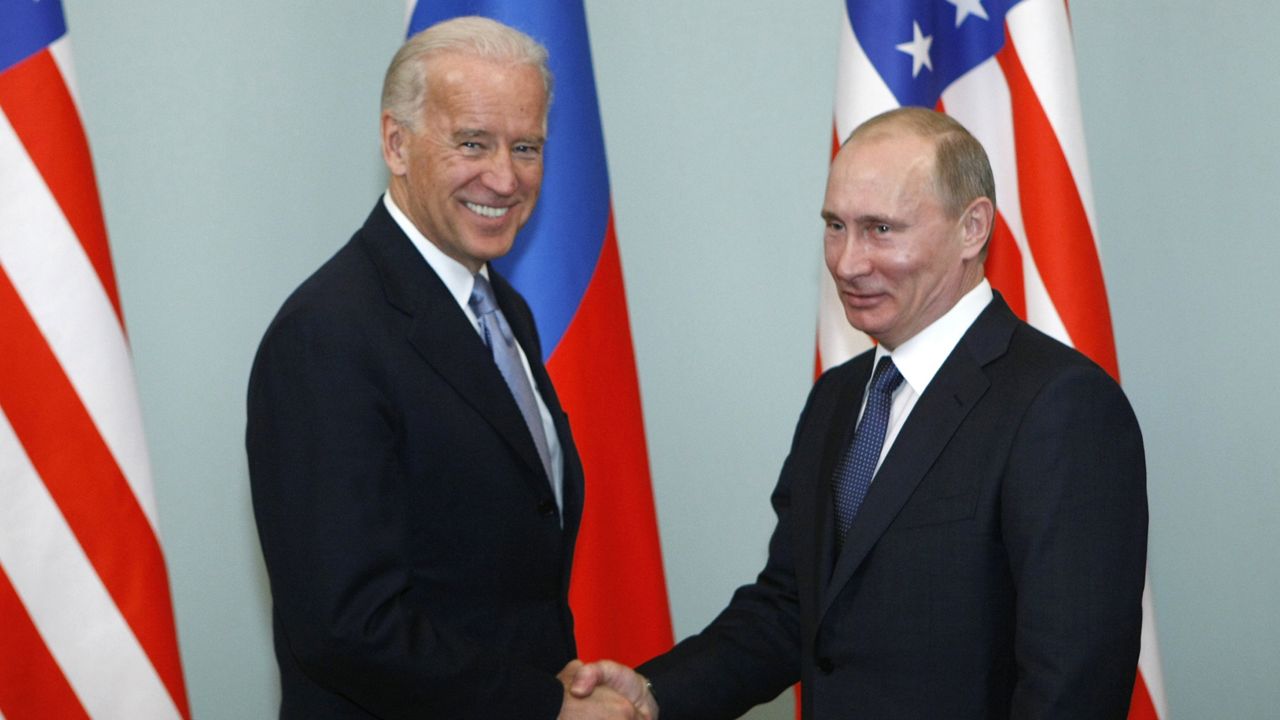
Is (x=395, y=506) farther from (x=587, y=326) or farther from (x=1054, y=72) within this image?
(x=1054, y=72)

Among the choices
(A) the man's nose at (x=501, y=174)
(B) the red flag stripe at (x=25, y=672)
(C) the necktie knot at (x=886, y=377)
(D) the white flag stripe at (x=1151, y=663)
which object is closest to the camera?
(C) the necktie knot at (x=886, y=377)

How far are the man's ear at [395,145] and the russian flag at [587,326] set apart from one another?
28.3 inches

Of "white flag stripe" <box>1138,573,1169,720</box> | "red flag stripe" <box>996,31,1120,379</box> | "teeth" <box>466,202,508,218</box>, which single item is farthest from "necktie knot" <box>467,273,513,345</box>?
"white flag stripe" <box>1138,573,1169,720</box>

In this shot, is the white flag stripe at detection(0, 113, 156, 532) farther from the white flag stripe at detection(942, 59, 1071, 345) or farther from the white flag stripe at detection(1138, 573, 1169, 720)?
the white flag stripe at detection(1138, 573, 1169, 720)

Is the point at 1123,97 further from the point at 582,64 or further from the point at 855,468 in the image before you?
the point at 855,468

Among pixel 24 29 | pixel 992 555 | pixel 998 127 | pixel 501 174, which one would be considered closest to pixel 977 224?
pixel 992 555

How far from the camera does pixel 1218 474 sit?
3418 mm

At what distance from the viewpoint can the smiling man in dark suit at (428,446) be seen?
1.90 metres

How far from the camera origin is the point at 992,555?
181 centimetres

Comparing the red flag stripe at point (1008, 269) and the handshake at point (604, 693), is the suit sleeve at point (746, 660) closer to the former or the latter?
the handshake at point (604, 693)

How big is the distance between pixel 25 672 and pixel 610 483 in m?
1.16

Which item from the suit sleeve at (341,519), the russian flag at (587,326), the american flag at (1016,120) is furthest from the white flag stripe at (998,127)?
the suit sleeve at (341,519)

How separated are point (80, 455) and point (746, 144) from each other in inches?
72.2

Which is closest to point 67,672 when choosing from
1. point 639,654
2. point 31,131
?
point 31,131
